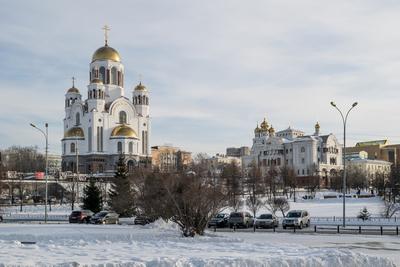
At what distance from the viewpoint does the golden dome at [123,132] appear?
105625mm

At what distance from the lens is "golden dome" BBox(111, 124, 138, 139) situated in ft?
347

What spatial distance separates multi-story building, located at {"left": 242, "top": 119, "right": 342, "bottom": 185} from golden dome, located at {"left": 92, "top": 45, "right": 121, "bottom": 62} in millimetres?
44146

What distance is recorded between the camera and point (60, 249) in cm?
1884

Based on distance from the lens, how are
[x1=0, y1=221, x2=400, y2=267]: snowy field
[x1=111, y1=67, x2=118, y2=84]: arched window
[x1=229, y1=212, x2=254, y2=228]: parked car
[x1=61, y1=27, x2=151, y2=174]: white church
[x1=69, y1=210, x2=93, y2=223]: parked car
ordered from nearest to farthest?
1. [x1=0, y1=221, x2=400, y2=267]: snowy field
2. [x1=229, y1=212, x2=254, y2=228]: parked car
3. [x1=69, y1=210, x2=93, y2=223]: parked car
4. [x1=61, y1=27, x2=151, y2=174]: white church
5. [x1=111, y1=67, x2=118, y2=84]: arched window

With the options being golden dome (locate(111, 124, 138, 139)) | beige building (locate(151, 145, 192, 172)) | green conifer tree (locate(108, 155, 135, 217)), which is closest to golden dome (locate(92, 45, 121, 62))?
golden dome (locate(111, 124, 138, 139))

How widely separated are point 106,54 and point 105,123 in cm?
1352

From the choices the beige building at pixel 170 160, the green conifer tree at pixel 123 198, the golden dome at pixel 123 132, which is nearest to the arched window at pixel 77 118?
the golden dome at pixel 123 132

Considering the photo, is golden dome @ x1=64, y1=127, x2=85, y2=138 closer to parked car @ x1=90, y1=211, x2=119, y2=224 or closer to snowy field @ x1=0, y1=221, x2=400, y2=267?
parked car @ x1=90, y1=211, x2=119, y2=224

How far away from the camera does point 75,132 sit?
107 meters

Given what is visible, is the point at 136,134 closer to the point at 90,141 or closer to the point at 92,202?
the point at 90,141

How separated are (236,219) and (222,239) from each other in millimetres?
16993

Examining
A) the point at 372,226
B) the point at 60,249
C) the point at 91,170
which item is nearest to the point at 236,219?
the point at 372,226

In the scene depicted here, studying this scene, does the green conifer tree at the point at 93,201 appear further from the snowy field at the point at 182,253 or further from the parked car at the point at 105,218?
the snowy field at the point at 182,253

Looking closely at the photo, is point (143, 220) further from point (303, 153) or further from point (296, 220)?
point (303, 153)
